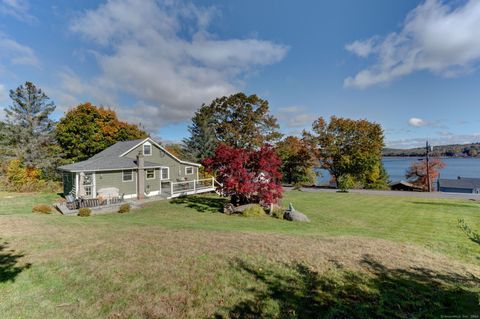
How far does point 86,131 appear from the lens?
110ft

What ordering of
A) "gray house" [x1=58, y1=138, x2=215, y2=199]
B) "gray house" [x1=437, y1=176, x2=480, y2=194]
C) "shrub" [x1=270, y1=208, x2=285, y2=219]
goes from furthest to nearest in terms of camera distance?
"gray house" [x1=437, y1=176, x2=480, y2=194], "gray house" [x1=58, y1=138, x2=215, y2=199], "shrub" [x1=270, y1=208, x2=285, y2=219]

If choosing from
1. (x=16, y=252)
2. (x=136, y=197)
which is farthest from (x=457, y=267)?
(x=136, y=197)

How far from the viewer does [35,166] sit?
2772 cm

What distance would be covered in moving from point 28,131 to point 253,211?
30.6 metres

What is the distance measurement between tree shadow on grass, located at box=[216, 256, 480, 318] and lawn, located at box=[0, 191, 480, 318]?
0.02 m

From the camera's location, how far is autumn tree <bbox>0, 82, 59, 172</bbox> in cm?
2781

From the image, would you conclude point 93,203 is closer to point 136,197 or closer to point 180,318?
point 136,197

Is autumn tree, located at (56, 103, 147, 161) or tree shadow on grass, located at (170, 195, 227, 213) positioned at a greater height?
autumn tree, located at (56, 103, 147, 161)

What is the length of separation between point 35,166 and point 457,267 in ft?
120

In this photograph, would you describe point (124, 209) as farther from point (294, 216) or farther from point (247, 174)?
point (294, 216)

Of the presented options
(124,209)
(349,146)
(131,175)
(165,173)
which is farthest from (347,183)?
(124,209)

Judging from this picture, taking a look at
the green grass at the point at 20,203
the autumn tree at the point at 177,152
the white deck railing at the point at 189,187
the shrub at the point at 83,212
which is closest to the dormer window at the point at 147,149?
the white deck railing at the point at 189,187

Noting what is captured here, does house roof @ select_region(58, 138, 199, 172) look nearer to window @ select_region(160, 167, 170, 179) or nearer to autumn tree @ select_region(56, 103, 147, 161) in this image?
window @ select_region(160, 167, 170, 179)

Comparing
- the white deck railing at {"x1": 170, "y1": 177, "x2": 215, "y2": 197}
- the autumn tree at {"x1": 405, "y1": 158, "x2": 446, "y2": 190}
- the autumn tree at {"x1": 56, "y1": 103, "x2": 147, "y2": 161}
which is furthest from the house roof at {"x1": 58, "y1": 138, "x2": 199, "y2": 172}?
the autumn tree at {"x1": 405, "y1": 158, "x2": 446, "y2": 190}
